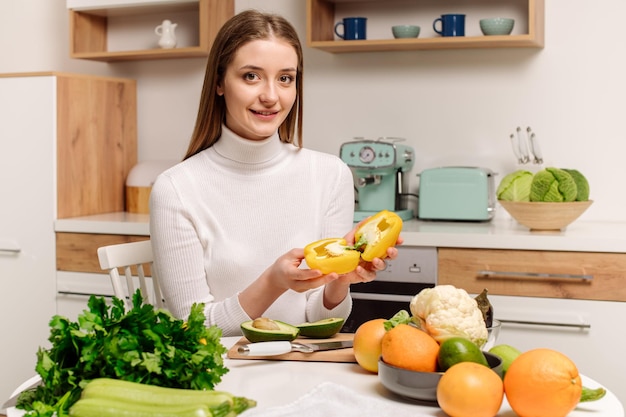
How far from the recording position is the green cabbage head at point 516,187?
115 inches

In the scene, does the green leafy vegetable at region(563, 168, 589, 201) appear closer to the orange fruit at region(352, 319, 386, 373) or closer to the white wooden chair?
the white wooden chair

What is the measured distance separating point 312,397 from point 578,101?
93.2 inches

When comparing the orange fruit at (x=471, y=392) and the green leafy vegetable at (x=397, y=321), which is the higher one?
the green leafy vegetable at (x=397, y=321)

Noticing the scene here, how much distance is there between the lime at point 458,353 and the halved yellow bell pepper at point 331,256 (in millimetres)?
355

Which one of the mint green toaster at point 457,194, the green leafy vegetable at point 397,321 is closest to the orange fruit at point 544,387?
the green leafy vegetable at point 397,321

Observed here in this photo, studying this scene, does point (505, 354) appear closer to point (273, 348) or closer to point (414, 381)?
point (414, 381)

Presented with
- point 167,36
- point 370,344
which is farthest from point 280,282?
→ point 167,36

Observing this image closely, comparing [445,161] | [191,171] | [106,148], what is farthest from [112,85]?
[191,171]

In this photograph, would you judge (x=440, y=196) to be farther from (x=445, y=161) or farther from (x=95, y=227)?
(x=95, y=227)

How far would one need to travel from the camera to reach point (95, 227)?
128 inches

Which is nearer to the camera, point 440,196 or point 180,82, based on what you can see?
point 440,196

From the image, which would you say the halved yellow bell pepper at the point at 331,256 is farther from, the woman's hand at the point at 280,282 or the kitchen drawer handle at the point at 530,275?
the kitchen drawer handle at the point at 530,275

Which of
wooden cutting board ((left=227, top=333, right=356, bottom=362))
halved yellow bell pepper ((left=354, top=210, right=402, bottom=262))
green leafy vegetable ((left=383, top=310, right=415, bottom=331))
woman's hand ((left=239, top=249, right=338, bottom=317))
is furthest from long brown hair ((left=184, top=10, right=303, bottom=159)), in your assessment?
green leafy vegetable ((left=383, top=310, right=415, bottom=331))

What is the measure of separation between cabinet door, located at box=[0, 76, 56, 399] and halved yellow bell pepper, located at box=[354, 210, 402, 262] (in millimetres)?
2107
